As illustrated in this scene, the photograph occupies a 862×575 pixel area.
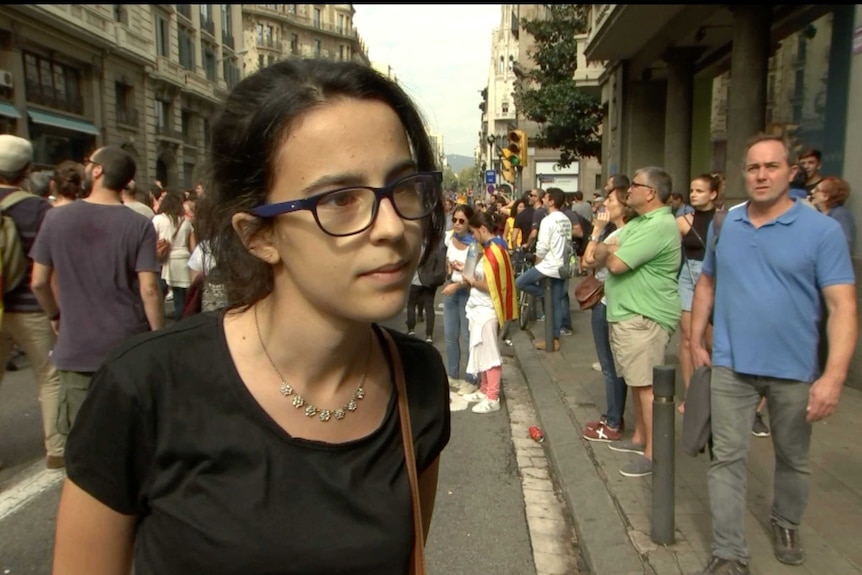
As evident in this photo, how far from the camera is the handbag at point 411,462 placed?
1.53 metres

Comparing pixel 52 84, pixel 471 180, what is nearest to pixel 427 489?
pixel 52 84

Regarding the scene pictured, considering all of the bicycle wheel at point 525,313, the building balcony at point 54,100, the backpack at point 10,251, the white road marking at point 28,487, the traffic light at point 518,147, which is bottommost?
the white road marking at point 28,487

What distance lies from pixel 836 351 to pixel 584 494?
1885 mm

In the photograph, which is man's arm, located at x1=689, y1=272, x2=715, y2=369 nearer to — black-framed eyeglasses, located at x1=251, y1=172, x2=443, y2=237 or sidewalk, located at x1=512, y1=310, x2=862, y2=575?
sidewalk, located at x1=512, y1=310, x2=862, y2=575

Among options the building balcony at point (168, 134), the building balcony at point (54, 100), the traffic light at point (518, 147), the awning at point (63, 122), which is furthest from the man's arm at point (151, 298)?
the building balcony at point (168, 134)

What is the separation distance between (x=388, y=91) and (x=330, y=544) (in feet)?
3.04

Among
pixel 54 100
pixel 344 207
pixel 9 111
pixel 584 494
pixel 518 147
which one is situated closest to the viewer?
pixel 344 207

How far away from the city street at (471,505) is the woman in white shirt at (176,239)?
2.57m

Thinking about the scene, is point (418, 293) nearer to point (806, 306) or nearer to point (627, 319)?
point (627, 319)

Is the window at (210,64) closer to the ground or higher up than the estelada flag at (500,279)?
higher up

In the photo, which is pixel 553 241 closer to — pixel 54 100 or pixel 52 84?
pixel 54 100

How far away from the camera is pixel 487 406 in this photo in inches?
274

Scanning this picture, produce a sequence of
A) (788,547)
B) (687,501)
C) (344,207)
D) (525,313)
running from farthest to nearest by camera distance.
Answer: (525,313)
(687,501)
(788,547)
(344,207)

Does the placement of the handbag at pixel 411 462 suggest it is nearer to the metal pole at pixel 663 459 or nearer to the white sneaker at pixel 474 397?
the metal pole at pixel 663 459
